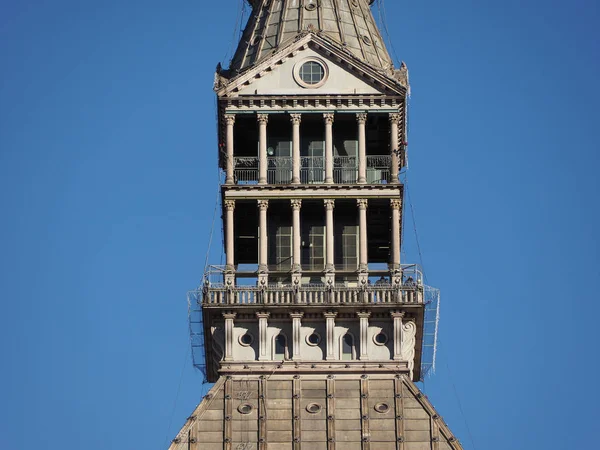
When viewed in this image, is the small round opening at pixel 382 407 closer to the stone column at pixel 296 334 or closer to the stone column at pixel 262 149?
the stone column at pixel 296 334

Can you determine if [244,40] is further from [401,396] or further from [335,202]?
[401,396]

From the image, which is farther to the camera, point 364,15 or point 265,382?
point 364,15

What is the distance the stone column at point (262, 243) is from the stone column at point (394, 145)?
22.4 ft

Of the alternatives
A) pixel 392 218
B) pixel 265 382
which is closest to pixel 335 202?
pixel 392 218

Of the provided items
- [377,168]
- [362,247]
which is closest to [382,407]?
[362,247]

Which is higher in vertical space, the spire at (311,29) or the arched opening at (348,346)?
the spire at (311,29)

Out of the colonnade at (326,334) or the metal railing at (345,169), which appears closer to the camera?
the colonnade at (326,334)

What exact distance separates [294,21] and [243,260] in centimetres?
1296

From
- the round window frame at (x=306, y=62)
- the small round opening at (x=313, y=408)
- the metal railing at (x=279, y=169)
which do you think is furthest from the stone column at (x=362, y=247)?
the small round opening at (x=313, y=408)

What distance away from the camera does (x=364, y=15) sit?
129375 mm

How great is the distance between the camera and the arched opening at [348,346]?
11875 centimetres

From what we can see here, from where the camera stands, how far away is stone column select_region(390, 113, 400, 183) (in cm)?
12319

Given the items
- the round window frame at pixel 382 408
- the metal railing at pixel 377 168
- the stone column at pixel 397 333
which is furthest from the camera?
the metal railing at pixel 377 168

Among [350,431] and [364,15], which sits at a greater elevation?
[364,15]
